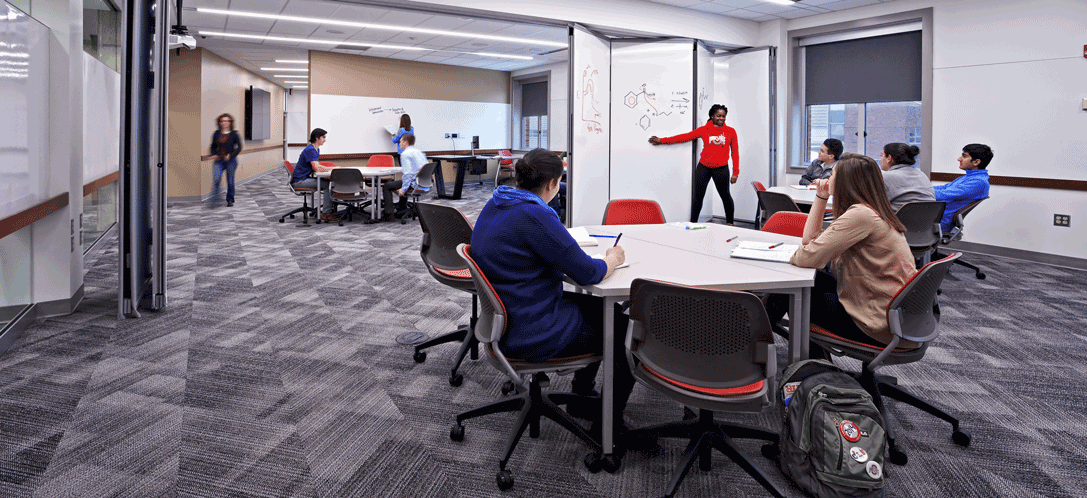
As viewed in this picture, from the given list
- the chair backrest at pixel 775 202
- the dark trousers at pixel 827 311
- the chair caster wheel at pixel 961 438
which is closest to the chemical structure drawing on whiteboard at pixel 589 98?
the chair backrest at pixel 775 202

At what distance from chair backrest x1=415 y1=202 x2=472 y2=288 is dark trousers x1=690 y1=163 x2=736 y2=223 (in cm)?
521

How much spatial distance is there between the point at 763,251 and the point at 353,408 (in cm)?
192

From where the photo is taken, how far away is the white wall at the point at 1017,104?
5.97m

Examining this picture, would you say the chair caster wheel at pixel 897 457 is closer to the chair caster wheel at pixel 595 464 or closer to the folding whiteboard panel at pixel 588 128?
the chair caster wheel at pixel 595 464

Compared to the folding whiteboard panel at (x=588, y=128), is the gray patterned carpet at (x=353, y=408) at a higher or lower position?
lower

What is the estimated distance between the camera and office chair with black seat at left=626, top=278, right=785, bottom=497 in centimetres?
181

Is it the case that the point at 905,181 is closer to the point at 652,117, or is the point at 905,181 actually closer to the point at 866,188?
the point at 866,188

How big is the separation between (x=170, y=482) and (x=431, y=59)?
11709 mm

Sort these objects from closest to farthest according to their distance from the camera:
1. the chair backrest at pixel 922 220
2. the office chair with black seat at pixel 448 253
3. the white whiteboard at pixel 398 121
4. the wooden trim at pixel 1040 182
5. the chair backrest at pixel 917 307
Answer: the chair backrest at pixel 917 307, the office chair with black seat at pixel 448 253, the chair backrest at pixel 922 220, the wooden trim at pixel 1040 182, the white whiteboard at pixel 398 121

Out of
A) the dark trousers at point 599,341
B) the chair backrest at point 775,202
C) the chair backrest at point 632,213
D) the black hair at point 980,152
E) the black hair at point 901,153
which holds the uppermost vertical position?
the black hair at point 980,152

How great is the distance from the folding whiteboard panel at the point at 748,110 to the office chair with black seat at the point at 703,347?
7011 mm

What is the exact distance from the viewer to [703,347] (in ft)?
6.16

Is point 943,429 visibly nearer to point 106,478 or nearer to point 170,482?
point 170,482

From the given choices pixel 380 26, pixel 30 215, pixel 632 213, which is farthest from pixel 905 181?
pixel 380 26
